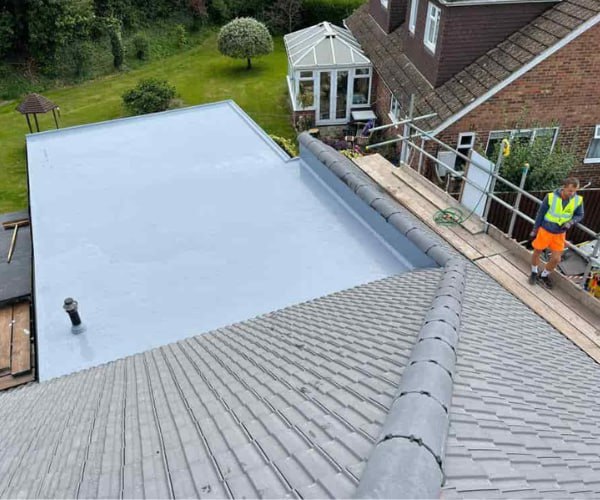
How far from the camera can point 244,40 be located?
27.5m

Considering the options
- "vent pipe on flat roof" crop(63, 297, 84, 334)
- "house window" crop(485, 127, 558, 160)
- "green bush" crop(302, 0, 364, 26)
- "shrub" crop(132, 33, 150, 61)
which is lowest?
"vent pipe on flat roof" crop(63, 297, 84, 334)

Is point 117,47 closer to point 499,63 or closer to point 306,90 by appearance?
point 306,90

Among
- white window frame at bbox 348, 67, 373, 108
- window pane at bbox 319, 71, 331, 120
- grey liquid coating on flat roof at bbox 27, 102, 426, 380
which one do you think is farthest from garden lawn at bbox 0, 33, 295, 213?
grey liquid coating on flat roof at bbox 27, 102, 426, 380

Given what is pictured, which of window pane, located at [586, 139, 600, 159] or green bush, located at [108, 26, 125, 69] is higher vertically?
green bush, located at [108, 26, 125, 69]

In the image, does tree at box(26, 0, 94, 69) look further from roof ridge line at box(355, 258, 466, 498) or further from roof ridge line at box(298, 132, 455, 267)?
roof ridge line at box(355, 258, 466, 498)

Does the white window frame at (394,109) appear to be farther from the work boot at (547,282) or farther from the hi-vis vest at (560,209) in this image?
the work boot at (547,282)

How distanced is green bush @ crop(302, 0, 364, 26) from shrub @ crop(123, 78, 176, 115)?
14.7 metres

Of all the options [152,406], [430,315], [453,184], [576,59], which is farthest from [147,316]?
[576,59]

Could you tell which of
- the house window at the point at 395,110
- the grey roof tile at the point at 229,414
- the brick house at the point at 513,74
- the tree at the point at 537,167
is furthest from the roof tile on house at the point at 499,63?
the grey roof tile at the point at 229,414

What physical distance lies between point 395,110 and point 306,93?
4851 mm

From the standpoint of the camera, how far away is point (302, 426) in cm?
296

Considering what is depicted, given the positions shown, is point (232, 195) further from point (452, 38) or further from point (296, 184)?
point (452, 38)

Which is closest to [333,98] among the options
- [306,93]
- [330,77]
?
[330,77]

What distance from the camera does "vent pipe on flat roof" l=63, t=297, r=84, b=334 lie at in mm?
6707
